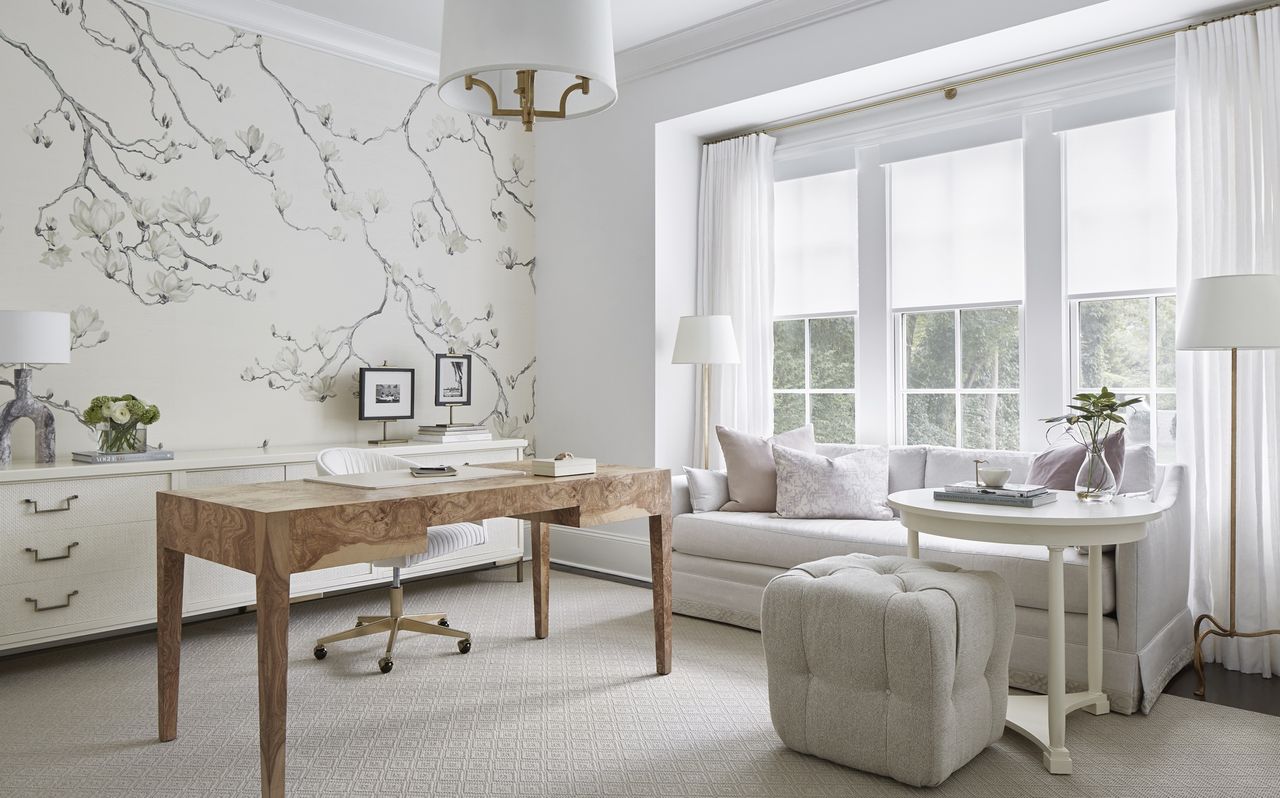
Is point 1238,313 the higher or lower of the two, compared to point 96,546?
higher

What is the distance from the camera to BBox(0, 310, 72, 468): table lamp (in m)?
3.07

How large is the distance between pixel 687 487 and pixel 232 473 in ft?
6.70

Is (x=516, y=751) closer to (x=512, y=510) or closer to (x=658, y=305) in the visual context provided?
(x=512, y=510)

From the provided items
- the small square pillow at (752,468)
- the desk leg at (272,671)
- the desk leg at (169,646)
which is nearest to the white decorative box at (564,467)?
the desk leg at (272,671)

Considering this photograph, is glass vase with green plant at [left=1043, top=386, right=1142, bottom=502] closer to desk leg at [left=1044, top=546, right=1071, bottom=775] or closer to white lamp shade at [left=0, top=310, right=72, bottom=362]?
desk leg at [left=1044, top=546, right=1071, bottom=775]

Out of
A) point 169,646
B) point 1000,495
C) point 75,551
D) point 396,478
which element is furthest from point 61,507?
point 1000,495

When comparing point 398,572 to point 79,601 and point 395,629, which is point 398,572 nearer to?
point 395,629

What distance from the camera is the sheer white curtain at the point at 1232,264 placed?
3227mm

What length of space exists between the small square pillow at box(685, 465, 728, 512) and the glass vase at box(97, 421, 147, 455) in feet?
7.90

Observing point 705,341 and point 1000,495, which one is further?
point 705,341

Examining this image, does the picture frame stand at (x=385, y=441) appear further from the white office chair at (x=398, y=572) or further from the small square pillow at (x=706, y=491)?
the small square pillow at (x=706, y=491)

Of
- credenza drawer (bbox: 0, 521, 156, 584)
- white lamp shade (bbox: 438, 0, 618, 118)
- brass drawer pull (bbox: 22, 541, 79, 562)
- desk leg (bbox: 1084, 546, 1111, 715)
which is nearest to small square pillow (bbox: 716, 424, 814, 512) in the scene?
desk leg (bbox: 1084, 546, 1111, 715)

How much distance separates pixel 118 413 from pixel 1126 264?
169 inches

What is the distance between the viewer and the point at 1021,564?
3002 millimetres
